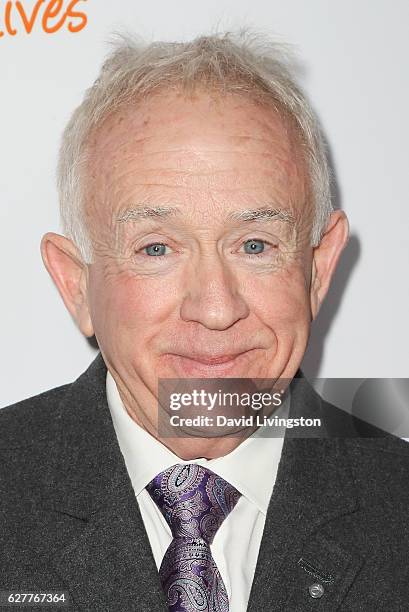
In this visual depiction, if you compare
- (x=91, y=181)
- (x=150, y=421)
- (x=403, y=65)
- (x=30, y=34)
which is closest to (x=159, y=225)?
(x=91, y=181)

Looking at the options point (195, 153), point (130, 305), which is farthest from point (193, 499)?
point (195, 153)

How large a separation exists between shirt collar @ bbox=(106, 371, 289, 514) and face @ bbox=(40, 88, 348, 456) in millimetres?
83

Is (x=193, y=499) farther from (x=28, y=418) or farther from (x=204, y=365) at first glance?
(x=28, y=418)

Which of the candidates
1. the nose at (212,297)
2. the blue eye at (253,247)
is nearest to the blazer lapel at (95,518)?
the nose at (212,297)

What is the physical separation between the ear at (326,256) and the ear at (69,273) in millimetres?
472

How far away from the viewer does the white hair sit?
192 centimetres

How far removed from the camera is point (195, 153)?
1.86 meters

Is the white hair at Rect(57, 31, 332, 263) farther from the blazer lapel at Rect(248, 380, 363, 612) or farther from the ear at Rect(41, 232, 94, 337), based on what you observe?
the blazer lapel at Rect(248, 380, 363, 612)

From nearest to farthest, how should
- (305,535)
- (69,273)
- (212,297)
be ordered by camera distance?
(212,297), (305,535), (69,273)

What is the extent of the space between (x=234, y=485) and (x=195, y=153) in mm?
651

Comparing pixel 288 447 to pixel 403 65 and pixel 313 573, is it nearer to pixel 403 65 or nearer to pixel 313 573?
pixel 313 573

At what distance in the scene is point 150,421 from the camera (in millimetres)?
1984

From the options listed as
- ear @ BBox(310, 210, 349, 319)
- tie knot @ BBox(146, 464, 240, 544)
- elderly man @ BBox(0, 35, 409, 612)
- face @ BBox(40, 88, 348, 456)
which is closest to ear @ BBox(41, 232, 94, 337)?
elderly man @ BBox(0, 35, 409, 612)

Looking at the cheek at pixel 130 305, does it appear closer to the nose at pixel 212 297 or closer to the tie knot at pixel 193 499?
the nose at pixel 212 297
